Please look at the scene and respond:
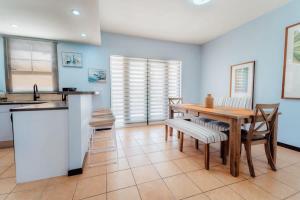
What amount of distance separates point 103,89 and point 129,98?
2.51 ft

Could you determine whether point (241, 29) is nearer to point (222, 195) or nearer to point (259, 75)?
point (259, 75)

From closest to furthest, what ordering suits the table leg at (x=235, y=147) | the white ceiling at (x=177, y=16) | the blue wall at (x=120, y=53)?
the table leg at (x=235, y=147), the white ceiling at (x=177, y=16), the blue wall at (x=120, y=53)

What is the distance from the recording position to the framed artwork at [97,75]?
367 centimetres

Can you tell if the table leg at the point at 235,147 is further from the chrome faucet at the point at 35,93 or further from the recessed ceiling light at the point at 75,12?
the chrome faucet at the point at 35,93

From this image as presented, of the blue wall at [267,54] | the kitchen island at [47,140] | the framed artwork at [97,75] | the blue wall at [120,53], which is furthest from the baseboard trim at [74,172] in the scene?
the blue wall at [267,54]

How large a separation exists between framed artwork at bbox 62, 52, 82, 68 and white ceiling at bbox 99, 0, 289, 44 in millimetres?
987

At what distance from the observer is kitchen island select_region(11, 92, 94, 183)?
63.4 inches

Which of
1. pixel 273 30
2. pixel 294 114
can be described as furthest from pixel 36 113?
pixel 273 30

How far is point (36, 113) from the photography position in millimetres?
1637

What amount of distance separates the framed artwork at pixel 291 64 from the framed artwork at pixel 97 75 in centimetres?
397

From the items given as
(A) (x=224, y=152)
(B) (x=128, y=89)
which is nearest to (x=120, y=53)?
(B) (x=128, y=89)

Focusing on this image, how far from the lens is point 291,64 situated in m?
2.51

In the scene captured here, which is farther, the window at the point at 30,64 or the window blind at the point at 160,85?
the window blind at the point at 160,85

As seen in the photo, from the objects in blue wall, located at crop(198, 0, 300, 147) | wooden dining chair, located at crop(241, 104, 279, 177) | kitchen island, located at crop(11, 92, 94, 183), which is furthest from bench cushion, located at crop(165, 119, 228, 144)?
blue wall, located at crop(198, 0, 300, 147)
